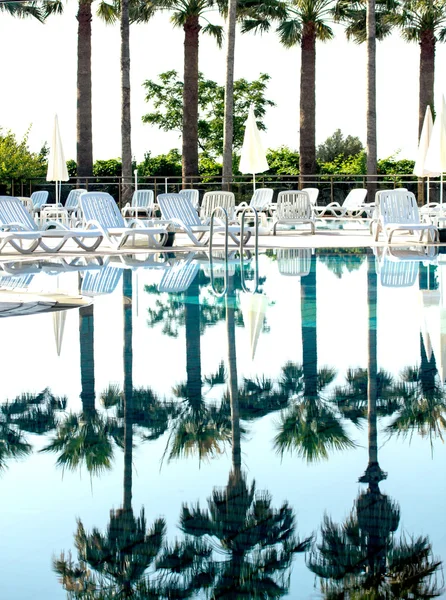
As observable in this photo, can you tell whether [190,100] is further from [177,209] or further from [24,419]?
[24,419]

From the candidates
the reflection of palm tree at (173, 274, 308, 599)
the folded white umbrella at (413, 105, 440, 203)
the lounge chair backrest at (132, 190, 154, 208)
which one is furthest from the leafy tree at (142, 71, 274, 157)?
the reflection of palm tree at (173, 274, 308, 599)

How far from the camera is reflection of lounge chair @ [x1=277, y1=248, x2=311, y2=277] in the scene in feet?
38.7

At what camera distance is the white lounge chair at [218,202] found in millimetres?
17469

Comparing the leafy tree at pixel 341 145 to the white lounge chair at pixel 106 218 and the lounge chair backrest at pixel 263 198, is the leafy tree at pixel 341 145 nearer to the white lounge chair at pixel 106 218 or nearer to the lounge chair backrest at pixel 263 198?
the lounge chair backrest at pixel 263 198

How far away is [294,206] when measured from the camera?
59.9 ft

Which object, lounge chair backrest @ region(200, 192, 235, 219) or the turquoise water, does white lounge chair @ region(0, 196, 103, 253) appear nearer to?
lounge chair backrest @ region(200, 192, 235, 219)

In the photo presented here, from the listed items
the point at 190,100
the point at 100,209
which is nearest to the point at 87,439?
the point at 100,209

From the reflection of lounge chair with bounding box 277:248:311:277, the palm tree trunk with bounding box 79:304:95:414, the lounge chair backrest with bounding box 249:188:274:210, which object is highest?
the lounge chair backrest with bounding box 249:188:274:210

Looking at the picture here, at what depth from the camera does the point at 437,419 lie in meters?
4.68

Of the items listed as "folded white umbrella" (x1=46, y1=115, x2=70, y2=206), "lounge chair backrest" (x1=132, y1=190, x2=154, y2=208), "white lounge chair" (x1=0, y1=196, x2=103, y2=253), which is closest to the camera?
"white lounge chair" (x1=0, y1=196, x2=103, y2=253)

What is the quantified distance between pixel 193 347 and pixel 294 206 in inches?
466

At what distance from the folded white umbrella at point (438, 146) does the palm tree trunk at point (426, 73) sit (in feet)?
41.4

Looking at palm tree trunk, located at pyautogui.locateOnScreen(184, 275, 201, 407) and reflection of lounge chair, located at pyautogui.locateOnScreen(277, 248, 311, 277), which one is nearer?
palm tree trunk, located at pyautogui.locateOnScreen(184, 275, 201, 407)

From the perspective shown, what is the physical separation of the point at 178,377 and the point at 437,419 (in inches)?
63.4
